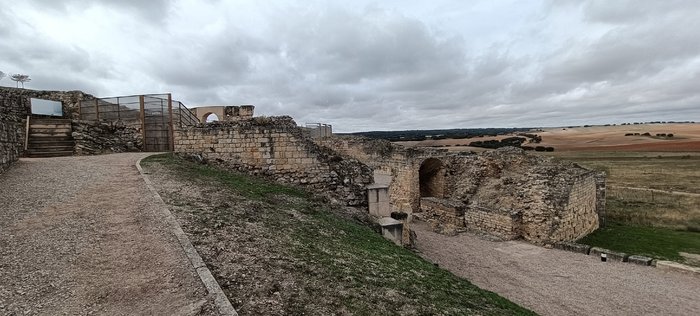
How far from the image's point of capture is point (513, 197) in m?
16.3

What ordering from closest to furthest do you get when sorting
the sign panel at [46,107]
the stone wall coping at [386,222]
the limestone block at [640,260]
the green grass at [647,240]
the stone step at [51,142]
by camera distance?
the stone wall coping at [386,222] < the limestone block at [640,260] < the green grass at [647,240] < the stone step at [51,142] < the sign panel at [46,107]

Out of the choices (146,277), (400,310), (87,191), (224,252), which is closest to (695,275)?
(400,310)

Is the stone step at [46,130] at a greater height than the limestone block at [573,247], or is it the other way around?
the stone step at [46,130]

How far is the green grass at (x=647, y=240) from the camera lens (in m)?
12.9

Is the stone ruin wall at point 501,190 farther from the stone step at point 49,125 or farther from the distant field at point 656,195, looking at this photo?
the stone step at point 49,125

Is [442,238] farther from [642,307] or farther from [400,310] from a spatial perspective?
[400,310]

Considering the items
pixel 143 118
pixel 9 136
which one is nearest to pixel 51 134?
pixel 143 118

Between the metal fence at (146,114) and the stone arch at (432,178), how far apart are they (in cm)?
1364

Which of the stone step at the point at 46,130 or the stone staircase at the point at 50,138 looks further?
the stone step at the point at 46,130

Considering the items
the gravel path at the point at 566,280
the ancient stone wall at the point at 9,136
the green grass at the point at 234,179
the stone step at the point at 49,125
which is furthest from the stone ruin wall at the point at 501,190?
the ancient stone wall at the point at 9,136

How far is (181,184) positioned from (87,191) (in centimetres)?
185

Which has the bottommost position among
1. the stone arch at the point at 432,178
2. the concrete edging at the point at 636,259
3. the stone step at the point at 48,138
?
the concrete edging at the point at 636,259

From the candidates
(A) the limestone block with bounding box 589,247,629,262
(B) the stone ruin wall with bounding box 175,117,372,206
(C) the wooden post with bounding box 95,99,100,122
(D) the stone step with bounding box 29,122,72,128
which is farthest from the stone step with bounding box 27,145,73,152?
(A) the limestone block with bounding box 589,247,629,262

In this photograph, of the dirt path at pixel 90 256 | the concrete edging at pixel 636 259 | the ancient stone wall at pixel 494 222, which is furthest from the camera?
the ancient stone wall at pixel 494 222
